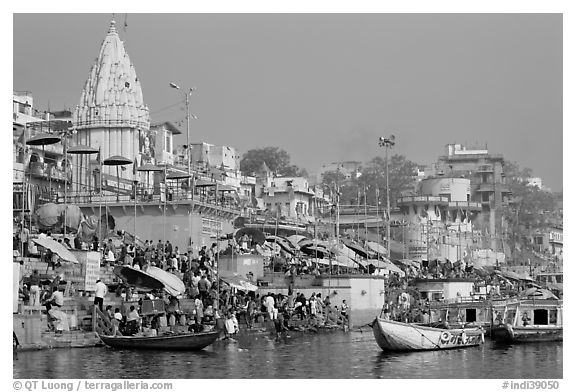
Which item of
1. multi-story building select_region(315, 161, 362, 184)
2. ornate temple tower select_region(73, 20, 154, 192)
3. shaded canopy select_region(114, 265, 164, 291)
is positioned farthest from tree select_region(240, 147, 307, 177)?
shaded canopy select_region(114, 265, 164, 291)

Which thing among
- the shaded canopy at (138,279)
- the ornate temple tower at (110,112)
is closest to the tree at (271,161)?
the ornate temple tower at (110,112)

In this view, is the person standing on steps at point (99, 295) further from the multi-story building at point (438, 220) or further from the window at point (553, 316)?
the multi-story building at point (438, 220)

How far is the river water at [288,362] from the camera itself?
1769 centimetres

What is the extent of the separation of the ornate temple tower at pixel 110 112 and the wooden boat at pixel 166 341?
13.9 meters

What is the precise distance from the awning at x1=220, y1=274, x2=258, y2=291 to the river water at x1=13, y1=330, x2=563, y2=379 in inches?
117

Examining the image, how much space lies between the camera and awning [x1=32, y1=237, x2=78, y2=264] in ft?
71.1

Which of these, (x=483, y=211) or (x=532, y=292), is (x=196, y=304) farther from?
(x=483, y=211)

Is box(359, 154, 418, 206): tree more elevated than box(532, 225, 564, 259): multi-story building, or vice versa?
box(359, 154, 418, 206): tree

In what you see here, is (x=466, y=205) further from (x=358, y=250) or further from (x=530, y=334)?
(x=530, y=334)

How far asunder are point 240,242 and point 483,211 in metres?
28.6

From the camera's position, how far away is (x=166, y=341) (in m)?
20.5

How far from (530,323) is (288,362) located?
7.57m

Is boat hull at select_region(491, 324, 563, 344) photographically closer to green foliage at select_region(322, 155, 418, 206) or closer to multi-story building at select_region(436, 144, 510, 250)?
green foliage at select_region(322, 155, 418, 206)
